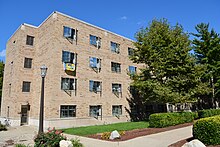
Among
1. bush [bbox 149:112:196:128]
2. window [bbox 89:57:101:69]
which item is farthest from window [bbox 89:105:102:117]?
bush [bbox 149:112:196:128]

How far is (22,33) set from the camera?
25188 mm

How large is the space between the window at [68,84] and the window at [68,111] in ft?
6.94

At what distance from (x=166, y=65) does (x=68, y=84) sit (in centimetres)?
1128

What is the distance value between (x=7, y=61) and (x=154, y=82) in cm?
2213

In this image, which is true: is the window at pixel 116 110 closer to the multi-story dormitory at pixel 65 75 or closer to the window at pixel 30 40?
the multi-story dormitory at pixel 65 75

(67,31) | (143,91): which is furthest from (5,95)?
(143,91)

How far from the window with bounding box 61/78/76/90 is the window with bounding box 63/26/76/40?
5296 millimetres

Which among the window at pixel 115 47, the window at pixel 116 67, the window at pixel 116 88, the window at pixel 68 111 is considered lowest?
the window at pixel 68 111

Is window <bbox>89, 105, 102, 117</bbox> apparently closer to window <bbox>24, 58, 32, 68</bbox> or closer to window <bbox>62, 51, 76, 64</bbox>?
window <bbox>62, 51, 76, 64</bbox>

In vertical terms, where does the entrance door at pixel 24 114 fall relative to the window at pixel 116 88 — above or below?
below

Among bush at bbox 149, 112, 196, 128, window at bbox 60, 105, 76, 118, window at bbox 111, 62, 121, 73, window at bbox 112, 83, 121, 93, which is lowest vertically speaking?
bush at bbox 149, 112, 196, 128

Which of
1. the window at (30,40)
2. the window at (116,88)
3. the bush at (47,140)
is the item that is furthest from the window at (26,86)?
the bush at (47,140)

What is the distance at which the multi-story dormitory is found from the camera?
2153 cm

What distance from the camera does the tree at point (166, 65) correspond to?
66.1 feet
